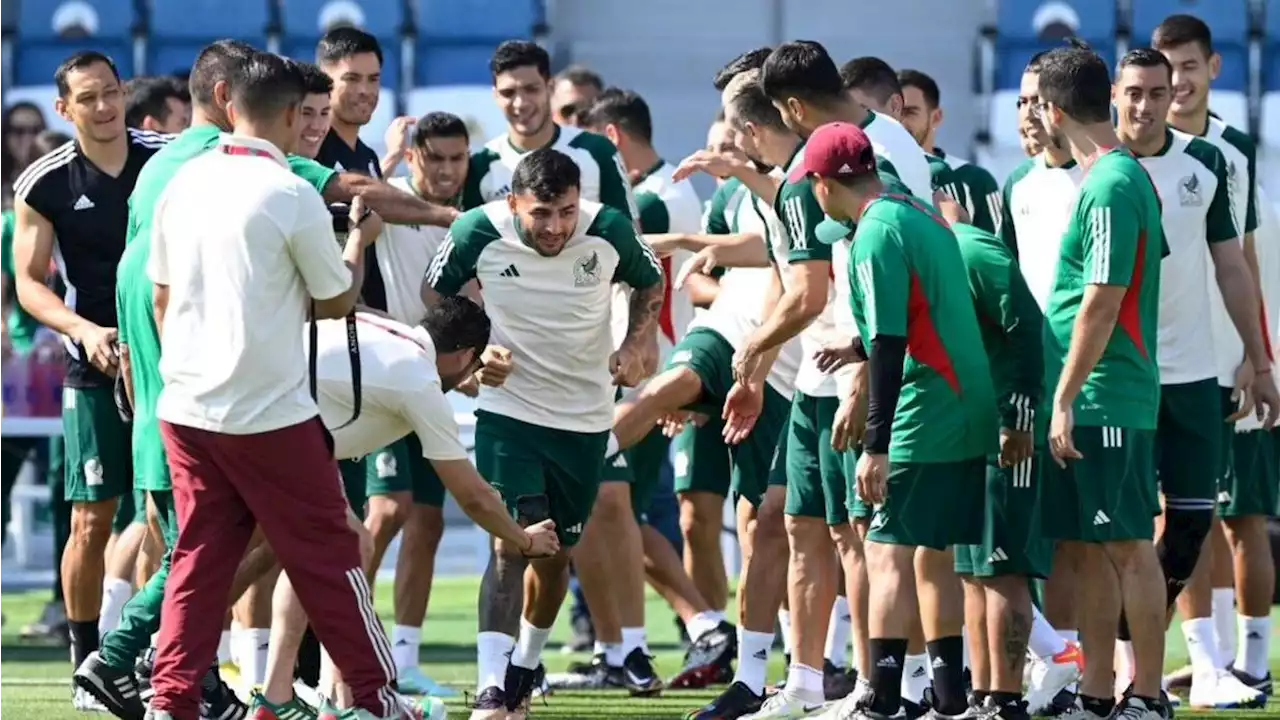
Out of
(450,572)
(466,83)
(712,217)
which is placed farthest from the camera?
(466,83)

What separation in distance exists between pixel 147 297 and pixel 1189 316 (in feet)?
12.3

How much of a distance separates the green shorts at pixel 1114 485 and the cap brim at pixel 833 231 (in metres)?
1.02

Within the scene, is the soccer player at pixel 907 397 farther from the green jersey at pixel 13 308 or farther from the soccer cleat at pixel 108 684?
the green jersey at pixel 13 308

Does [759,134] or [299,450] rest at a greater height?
[759,134]

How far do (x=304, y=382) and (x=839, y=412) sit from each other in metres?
1.72

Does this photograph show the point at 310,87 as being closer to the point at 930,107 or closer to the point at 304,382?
the point at 304,382

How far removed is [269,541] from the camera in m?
6.70

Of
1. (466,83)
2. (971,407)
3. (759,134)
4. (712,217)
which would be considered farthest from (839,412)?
(466,83)

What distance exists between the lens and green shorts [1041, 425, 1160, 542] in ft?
24.7

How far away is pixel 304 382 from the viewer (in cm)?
671

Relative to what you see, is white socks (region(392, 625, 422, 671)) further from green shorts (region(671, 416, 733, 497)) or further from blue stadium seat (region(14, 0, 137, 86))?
blue stadium seat (region(14, 0, 137, 86))

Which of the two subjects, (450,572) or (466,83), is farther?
(466,83)

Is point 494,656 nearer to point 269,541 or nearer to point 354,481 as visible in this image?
point 354,481

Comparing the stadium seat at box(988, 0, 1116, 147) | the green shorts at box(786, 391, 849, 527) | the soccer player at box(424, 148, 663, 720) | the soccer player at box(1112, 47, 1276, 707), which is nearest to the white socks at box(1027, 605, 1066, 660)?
the soccer player at box(1112, 47, 1276, 707)
